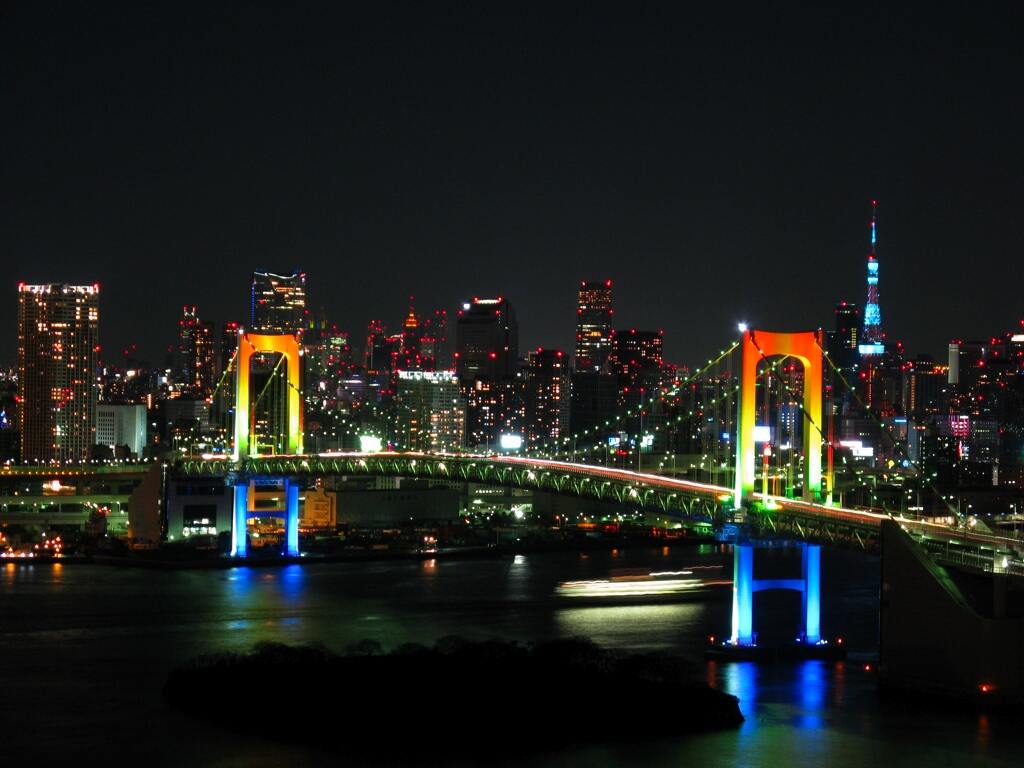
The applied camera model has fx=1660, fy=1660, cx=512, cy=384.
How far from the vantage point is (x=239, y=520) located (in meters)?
35.3

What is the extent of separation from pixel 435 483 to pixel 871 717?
30.8 m

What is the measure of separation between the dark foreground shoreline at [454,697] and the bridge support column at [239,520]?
52.1 feet

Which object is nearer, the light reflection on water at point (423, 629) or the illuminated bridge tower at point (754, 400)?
the light reflection on water at point (423, 629)

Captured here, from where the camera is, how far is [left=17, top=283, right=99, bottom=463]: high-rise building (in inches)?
2692

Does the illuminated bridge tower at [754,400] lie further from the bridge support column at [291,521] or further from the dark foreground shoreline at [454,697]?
the bridge support column at [291,521]

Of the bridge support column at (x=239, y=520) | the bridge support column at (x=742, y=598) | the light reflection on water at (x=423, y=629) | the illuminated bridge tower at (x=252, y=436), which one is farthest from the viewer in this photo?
the illuminated bridge tower at (x=252, y=436)

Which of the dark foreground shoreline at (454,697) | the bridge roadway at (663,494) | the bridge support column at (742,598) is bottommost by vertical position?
the dark foreground shoreline at (454,697)

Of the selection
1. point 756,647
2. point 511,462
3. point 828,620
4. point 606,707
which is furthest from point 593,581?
point 606,707

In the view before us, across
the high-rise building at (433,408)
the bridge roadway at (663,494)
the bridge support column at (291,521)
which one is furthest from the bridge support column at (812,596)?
the high-rise building at (433,408)

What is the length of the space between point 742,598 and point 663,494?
342 cm

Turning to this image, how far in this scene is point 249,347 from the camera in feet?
120

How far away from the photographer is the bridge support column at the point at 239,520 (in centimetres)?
3509

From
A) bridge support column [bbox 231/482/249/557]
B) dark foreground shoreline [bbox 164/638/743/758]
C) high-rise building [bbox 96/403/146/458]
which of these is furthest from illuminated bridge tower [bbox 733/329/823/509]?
high-rise building [bbox 96/403/146/458]

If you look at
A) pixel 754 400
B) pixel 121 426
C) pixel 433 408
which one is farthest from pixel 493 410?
pixel 754 400
